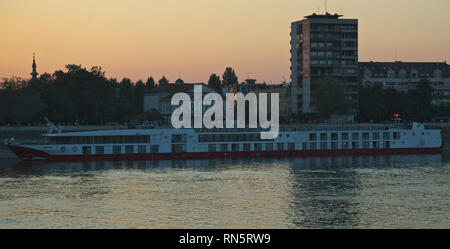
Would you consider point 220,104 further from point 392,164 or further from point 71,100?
point 392,164

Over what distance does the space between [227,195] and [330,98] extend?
81490 millimetres

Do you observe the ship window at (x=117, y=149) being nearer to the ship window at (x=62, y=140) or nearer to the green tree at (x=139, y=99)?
the ship window at (x=62, y=140)

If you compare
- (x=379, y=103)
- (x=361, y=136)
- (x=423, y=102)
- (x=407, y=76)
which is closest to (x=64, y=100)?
(x=361, y=136)

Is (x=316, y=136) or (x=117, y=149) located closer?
(x=117, y=149)

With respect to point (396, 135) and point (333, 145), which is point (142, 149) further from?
point (396, 135)

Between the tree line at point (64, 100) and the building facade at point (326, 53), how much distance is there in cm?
4313

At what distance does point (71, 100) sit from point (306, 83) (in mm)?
51810

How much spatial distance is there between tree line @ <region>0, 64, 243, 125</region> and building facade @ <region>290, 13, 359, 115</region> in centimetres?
4313

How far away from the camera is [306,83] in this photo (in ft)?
470

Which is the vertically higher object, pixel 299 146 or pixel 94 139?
pixel 94 139

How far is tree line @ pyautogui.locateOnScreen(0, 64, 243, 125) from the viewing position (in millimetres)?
112312

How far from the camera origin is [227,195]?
52844 millimetres

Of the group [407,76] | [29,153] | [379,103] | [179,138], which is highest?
[407,76]

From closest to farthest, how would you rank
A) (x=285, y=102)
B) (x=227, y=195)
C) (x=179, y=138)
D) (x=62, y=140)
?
(x=227, y=195) → (x=62, y=140) → (x=179, y=138) → (x=285, y=102)
